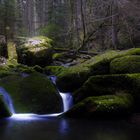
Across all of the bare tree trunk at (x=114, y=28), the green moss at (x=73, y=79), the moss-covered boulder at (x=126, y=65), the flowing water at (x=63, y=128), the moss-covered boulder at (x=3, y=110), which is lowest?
the flowing water at (x=63, y=128)

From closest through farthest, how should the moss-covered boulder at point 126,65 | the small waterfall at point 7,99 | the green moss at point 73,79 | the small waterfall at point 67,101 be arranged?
the small waterfall at point 7,99 < the small waterfall at point 67,101 < the moss-covered boulder at point 126,65 < the green moss at point 73,79

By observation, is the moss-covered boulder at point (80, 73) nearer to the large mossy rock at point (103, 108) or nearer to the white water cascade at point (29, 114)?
the white water cascade at point (29, 114)

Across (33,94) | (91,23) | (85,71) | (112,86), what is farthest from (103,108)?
(91,23)

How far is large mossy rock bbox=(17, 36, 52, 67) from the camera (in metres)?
18.1

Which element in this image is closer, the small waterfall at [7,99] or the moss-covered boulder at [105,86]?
the small waterfall at [7,99]

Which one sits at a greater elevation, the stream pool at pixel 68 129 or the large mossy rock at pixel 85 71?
the large mossy rock at pixel 85 71

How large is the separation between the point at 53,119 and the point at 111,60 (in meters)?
4.55

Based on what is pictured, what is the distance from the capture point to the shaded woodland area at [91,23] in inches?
763

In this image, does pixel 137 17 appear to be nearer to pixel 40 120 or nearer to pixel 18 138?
pixel 40 120

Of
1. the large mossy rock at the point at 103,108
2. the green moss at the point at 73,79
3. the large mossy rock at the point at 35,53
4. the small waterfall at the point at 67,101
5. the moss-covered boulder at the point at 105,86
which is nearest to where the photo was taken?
the large mossy rock at the point at 103,108

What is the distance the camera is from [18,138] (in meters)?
7.75

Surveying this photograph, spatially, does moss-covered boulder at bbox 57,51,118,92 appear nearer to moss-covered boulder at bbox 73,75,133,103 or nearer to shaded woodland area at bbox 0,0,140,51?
moss-covered boulder at bbox 73,75,133,103

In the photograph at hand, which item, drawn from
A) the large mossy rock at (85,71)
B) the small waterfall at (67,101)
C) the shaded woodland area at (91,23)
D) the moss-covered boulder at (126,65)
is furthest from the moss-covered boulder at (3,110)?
the shaded woodland area at (91,23)

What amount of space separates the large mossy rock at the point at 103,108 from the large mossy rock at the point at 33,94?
938 millimetres
